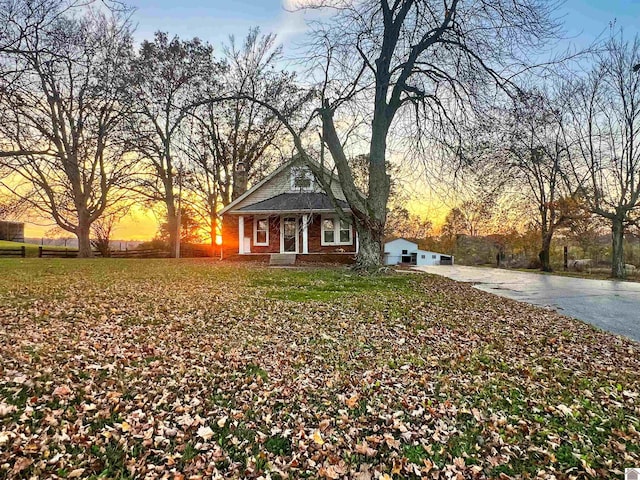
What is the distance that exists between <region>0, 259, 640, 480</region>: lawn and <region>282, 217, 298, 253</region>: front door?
42.7 ft

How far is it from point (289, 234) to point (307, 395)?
54.0ft

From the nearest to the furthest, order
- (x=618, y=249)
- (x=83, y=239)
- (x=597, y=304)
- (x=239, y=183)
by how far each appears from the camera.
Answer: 1. (x=597, y=304)
2. (x=618, y=249)
3. (x=83, y=239)
4. (x=239, y=183)

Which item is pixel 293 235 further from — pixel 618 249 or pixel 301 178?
pixel 618 249

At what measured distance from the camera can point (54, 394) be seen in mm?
3316

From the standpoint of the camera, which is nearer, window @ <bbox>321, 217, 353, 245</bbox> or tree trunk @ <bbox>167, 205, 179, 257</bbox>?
window @ <bbox>321, 217, 353, 245</bbox>

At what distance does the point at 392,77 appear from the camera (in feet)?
40.0

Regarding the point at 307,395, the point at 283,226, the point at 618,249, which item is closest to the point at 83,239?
the point at 283,226

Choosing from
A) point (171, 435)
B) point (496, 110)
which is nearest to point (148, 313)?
point (171, 435)

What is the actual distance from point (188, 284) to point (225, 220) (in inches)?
461

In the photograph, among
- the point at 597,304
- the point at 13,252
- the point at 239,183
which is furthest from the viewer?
the point at 13,252

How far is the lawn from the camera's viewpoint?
262 centimetres

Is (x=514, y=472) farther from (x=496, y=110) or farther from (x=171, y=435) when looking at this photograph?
(x=496, y=110)

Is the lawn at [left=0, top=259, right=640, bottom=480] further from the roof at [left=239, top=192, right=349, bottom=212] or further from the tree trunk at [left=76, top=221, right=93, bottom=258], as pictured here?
the tree trunk at [left=76, top=221, right=93, bottom=258]

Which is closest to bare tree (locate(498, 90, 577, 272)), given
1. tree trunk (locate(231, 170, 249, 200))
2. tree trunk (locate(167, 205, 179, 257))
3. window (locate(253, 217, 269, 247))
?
window (locate(253, 217, 269, 247))
